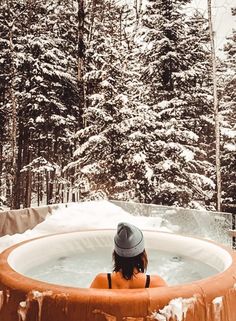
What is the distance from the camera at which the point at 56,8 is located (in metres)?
17.6

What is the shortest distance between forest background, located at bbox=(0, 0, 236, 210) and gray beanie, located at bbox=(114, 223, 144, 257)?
801 centimetres

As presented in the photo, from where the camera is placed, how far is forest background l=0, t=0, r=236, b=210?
37.7 feet

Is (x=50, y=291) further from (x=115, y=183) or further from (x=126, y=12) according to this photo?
(x=126, y=12)

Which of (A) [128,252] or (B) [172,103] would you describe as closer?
(A) [128,252]

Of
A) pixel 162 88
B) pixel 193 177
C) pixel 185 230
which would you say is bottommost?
pixel 185 230

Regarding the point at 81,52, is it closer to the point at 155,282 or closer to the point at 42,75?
the point at 42,75

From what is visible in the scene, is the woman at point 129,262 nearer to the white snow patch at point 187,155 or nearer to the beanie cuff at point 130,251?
the beanie cuff at point 130,251

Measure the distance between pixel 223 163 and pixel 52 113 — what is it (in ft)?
25.5

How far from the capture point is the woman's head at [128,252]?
2623 mm

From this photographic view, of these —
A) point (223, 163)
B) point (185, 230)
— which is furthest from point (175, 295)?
point (223, 163)

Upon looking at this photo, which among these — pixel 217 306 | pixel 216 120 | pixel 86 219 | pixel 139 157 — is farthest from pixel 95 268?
pixel 216 120

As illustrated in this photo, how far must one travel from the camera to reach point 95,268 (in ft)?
19.0

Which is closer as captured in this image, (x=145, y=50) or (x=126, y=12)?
(x=145, y=50)

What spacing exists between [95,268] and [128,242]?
3417mm
